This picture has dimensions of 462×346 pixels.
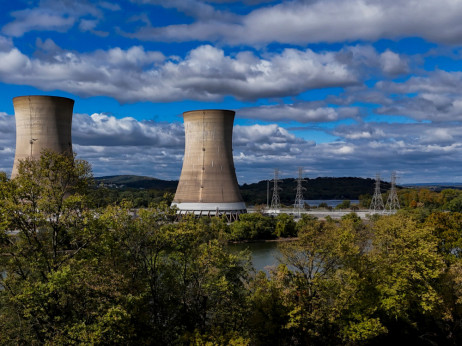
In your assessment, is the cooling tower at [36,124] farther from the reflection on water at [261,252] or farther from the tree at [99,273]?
the tree at [99,273]

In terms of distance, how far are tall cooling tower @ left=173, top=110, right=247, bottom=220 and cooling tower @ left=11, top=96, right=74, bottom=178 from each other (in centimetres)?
795

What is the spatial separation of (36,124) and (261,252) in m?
15.3

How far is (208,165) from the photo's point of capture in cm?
2839

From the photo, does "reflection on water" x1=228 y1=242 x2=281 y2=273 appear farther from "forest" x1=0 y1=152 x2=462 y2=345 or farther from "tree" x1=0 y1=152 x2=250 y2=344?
"tree" x1=0 y1=152 x2=250 y2=344

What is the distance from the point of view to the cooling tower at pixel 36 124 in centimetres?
2494

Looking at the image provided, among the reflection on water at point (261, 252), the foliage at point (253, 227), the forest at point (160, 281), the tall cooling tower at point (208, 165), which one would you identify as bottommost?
the reflection on water at point (261, 252)

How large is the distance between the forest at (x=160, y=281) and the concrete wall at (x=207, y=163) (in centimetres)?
1780

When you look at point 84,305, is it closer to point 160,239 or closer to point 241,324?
point 160,239

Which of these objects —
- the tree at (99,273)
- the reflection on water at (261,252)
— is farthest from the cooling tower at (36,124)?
the tree at (99,273)

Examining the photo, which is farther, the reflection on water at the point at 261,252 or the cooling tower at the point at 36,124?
the cooling tower at the point at 36,124

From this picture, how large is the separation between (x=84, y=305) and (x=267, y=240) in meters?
26.4

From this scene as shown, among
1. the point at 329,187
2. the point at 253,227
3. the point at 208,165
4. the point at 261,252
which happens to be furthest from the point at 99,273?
the point at 329,187

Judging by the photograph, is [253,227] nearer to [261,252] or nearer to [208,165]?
[261,252]

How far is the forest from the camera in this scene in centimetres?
755
